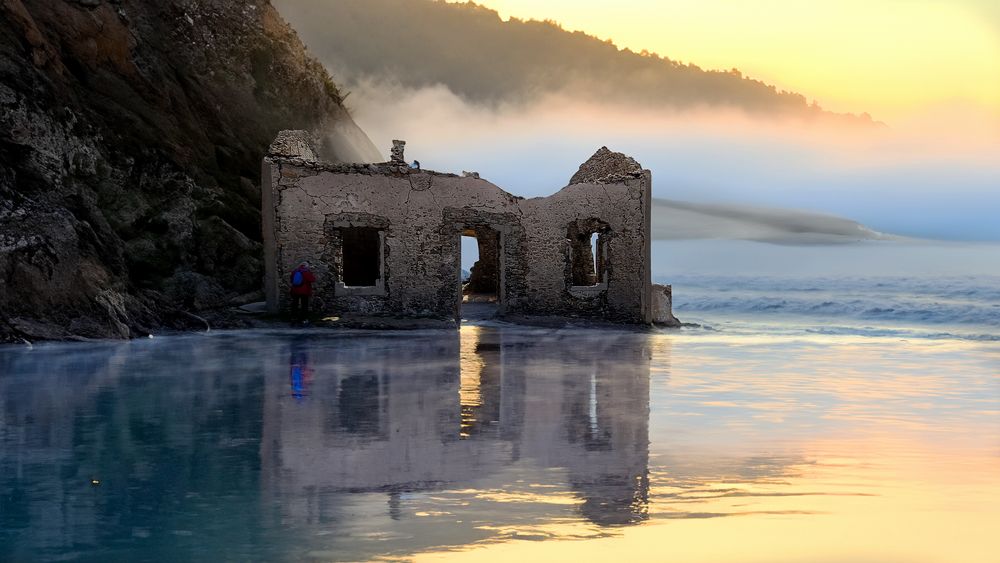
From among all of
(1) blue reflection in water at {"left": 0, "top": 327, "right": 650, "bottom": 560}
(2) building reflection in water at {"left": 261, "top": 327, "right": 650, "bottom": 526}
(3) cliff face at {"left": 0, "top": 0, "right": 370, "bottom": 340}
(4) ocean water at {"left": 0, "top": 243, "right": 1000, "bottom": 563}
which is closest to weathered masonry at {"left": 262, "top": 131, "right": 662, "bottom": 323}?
(3) cliff face at {"left": 0, "top": 0, "right": 370, "bottom": 340}

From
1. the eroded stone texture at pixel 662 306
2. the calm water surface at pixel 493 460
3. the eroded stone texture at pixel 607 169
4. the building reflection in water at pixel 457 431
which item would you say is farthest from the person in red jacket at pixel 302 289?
the eroded stone texture at pixel 662 306

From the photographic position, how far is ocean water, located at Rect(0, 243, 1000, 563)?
22.2 feet

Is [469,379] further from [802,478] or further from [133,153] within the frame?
[133,153]

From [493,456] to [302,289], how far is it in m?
14.6

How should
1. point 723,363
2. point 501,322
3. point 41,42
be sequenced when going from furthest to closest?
point 41,42
point 501,322
point 723,363

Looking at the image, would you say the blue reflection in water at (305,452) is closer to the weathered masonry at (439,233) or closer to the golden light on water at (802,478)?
the golden light on water at (802,478)

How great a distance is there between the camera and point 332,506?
762 cm

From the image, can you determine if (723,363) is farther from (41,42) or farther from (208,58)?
(208,58)

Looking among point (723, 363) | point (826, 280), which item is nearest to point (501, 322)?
point (723, 363)

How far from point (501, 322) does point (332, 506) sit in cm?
1777

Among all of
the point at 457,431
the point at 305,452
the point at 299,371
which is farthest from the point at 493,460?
the point at 299,371

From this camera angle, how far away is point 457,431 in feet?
35.1

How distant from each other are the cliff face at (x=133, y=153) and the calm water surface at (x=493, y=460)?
484 cm

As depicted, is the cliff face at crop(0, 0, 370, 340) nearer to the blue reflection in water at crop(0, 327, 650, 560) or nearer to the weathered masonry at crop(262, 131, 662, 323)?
the weathered masonry at crop(262, 131, 662, 323)
